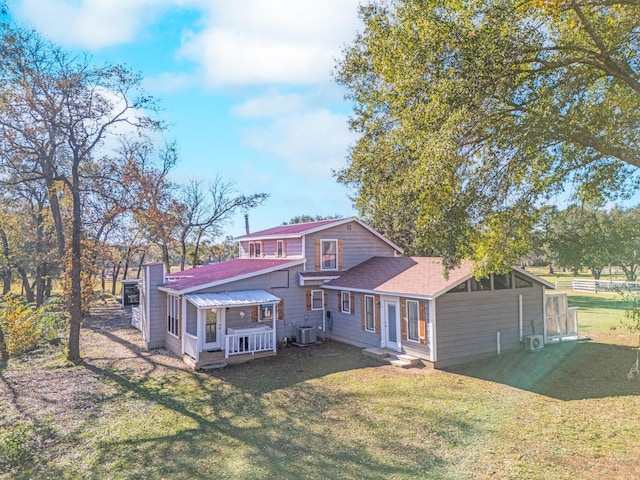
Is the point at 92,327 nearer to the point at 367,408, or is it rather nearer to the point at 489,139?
the point at 367,408

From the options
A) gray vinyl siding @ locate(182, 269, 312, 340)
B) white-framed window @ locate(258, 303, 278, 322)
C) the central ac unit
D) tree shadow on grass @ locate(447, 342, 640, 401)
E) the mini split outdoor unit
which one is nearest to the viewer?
tree shadow on grass @ locate(447, 342, 640, 401)

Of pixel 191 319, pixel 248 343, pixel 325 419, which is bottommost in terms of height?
pixel 325 419

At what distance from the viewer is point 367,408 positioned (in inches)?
363

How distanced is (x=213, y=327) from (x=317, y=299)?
5.06m

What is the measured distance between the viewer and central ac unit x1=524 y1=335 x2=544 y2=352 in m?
13.9

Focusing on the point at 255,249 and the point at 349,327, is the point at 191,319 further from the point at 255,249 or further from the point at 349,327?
the point at 255,249

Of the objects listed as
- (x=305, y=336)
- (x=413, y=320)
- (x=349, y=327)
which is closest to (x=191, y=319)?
(x=305, y=336)

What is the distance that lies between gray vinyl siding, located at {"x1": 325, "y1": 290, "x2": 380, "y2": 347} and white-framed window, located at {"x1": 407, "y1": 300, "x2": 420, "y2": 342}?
167 centimetres

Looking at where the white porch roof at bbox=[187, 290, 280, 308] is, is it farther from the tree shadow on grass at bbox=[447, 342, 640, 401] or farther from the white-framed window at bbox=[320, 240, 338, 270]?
the tree shadow on grass at bbox=[447, 342, 640, 401]

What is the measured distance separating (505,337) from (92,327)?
20.9 meters

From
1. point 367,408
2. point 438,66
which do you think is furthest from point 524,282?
point 438,66

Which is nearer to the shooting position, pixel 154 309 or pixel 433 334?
pixel 433 334

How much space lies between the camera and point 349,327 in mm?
16375

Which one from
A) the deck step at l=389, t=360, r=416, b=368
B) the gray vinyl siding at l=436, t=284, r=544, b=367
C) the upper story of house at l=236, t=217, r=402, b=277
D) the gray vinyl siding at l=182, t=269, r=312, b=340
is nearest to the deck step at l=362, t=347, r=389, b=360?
the deck step at l=389, t=360, r=416, b=368
